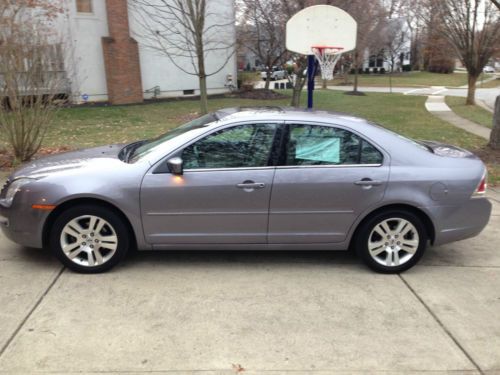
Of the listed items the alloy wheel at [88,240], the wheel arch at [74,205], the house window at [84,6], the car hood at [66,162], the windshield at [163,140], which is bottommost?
the alloy wheel at [88,240]

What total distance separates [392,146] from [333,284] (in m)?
1.36

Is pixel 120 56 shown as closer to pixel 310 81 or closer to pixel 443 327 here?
pixel 310 81

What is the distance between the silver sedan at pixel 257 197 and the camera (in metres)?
4.02

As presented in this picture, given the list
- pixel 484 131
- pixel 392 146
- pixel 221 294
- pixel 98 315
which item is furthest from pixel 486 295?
pixel 484 131

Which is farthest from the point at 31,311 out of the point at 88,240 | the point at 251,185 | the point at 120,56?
the point at 120,56

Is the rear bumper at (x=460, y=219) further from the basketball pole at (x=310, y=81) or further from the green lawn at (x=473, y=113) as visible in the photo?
the green lawn at (x=473, y=113)

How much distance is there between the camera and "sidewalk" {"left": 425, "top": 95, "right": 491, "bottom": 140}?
43.8 feet

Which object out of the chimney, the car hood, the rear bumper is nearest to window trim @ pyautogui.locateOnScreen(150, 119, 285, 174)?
the car hood

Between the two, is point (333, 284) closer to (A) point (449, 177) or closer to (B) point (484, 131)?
(A) point (449, 177)

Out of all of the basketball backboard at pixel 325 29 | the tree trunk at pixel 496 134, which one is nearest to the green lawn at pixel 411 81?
the tree trunk at pixel 496 134

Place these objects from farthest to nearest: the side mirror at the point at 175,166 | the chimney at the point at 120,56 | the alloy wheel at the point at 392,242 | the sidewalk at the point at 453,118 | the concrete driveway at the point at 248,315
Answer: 1. the chimney at the point at 120,56
2. the sidewalk at the point at 453,118
3. the alloy wheel at the point at 392,242
4. the side mirror at the point at 175,166
5. the concrete driveway at the point at 248,315

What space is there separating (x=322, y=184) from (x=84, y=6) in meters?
18.3

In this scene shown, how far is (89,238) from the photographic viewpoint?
405cm

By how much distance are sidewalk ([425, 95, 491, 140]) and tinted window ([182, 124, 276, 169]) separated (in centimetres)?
992
